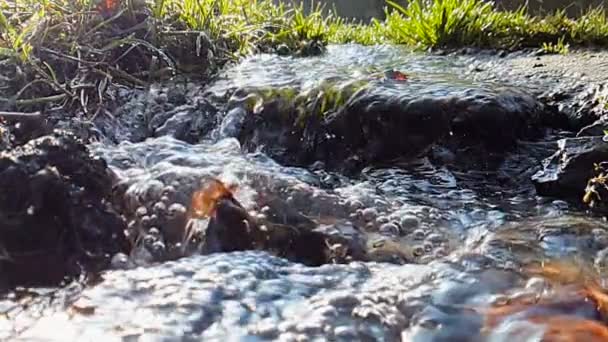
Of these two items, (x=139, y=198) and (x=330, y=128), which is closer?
(x=139, y=198)

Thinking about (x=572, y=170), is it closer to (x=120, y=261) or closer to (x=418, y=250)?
(x=418, y=250)

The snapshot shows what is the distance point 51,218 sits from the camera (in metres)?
1.86

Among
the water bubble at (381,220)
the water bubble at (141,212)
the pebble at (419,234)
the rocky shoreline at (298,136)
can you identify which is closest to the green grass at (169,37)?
the rocky shoreline at (298,136)

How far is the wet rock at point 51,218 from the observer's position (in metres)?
1.76

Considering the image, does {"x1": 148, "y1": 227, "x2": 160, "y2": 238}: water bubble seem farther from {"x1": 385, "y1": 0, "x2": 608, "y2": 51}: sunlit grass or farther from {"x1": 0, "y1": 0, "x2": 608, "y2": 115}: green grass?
{"x1": 385, "y1": 0, "x2": 608, "y2": 51}: sunlit grass

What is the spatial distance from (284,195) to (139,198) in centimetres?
43

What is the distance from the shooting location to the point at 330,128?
Result: 2545 millimetres

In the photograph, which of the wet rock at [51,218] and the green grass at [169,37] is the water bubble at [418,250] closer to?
the wet rock at [51,218]

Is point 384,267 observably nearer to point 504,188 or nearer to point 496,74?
point 504,188

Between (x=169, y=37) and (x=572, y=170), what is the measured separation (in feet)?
6.64

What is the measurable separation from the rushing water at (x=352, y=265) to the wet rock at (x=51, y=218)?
16 centimetres

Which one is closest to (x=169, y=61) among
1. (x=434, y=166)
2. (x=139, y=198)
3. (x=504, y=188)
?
(x=139, y=198)

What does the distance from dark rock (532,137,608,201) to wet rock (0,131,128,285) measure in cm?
119

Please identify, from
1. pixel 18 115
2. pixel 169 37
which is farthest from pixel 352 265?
pixel 169 37
